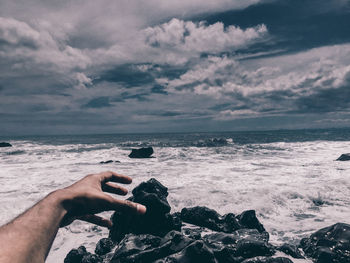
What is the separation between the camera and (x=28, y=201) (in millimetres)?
11367

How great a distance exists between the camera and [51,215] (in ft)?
4.36

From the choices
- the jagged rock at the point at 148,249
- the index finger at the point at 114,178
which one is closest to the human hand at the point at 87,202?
the index finger at the point at 114,178

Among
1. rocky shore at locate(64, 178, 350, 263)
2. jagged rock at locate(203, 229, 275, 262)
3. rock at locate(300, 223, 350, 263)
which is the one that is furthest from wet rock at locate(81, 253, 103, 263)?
rock at locate(300, 223, 350, 263)

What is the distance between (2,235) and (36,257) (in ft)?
0.68

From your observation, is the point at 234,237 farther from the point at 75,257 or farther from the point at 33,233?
the point at 33,233

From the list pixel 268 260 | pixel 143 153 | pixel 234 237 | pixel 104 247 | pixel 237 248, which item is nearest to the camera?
pixel 268 260

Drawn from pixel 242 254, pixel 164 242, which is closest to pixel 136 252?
pixel 164 242

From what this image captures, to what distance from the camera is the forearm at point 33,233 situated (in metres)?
1.03

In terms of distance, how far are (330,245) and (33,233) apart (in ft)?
23.1

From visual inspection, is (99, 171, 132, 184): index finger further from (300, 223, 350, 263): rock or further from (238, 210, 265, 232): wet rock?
(238, 210, 265, 232): wet rock

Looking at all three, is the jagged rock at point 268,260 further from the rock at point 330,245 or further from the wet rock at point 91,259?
the wet rock at point 91,259

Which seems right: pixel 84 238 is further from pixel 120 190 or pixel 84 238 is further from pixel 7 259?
pixel 7 259

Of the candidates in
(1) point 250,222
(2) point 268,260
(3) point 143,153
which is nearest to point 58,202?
(2) point 268,260

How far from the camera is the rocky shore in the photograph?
5340 millimetres
